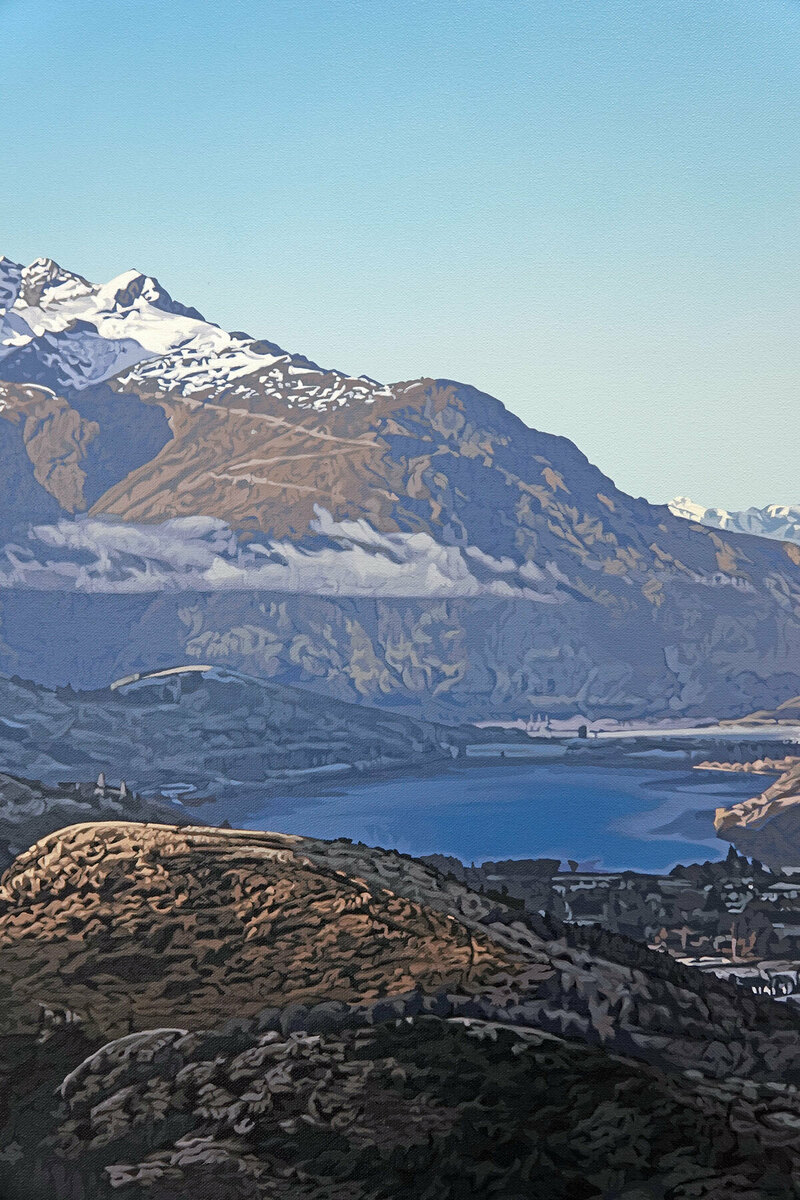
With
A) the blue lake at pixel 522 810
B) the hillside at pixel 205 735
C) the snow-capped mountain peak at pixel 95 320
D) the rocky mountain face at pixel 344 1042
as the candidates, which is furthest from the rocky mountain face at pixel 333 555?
the rocky mountain face at pixel 344 1042

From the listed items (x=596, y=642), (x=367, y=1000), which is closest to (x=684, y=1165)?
(x=367, y=1000)

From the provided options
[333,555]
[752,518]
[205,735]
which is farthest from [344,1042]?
[752,518]

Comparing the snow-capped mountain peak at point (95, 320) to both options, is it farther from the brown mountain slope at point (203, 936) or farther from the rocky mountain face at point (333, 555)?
the brown mountain slope at point (203, 936)

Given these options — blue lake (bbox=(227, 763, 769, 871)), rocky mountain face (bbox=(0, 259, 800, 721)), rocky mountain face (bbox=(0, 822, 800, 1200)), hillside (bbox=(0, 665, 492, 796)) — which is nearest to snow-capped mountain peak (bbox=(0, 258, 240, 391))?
rocky mountain face (bbox=(0, 259, 800, 721))

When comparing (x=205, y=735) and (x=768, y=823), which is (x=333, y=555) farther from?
(x=768, y=823)

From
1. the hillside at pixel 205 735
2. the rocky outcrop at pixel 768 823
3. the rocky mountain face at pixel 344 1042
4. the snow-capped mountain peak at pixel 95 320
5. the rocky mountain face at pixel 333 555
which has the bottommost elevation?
the rocky mountain face at pixel 344 1042

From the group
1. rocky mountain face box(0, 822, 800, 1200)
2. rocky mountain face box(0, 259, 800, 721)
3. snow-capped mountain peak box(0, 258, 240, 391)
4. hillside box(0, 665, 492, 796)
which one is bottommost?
rocky mountain face box(0, 822, 800, 1200)

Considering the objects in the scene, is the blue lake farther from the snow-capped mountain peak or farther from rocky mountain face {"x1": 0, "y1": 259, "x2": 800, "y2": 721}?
the snow-capped mountain peak
